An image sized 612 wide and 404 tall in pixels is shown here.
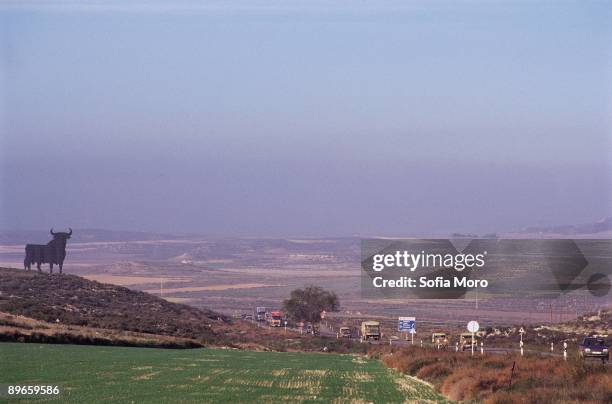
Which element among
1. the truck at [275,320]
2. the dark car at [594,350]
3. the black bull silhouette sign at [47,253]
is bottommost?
the dark car at [594,350]

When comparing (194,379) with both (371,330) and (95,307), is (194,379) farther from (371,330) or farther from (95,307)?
(95,307)

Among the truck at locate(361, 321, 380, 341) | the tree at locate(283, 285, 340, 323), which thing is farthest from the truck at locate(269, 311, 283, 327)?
the truck at locate(361, 321, 380, 341)

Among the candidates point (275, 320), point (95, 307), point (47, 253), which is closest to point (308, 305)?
point (275, 320)

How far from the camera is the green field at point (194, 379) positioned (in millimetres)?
32562

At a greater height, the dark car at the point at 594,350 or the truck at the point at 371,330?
the truck at the point at 371,330

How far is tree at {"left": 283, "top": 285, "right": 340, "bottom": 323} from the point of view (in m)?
138

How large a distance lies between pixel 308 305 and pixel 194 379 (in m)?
99.1

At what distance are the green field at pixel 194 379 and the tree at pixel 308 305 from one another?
81416 millimetres

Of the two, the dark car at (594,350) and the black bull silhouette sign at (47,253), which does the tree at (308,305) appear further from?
the dark car at (594,350)

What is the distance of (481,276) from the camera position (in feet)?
471

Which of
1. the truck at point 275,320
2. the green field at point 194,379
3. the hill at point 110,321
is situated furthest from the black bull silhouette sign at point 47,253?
the green field at point 194,379

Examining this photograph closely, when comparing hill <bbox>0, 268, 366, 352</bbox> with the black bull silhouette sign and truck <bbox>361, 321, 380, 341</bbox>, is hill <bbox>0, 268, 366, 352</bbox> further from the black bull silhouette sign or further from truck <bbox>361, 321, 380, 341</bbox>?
truck <bbox>361, 321, 380, 341</bbox>

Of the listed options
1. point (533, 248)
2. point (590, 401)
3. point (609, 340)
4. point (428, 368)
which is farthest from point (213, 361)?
point (533, 248)

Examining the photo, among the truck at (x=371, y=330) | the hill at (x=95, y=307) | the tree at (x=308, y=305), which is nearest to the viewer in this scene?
the hill at (x=95, y=307)
